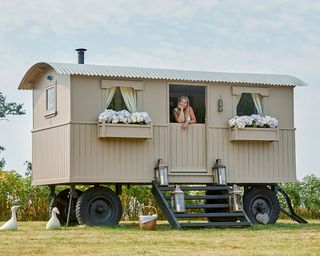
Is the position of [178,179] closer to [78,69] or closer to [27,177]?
[78,69]

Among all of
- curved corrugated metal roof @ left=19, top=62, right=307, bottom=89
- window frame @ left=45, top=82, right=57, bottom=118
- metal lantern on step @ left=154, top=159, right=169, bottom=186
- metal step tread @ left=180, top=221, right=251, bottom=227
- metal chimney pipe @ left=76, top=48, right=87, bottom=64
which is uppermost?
metal chimney pipe @ left=76, top=48, right=87, bottom=64

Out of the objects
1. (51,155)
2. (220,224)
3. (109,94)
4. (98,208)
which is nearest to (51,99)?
(51,155)

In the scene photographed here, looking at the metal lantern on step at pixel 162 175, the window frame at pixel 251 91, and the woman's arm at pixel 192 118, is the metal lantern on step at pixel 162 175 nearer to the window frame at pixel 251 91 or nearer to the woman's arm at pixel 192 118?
the woman's arm at pixel 192 118

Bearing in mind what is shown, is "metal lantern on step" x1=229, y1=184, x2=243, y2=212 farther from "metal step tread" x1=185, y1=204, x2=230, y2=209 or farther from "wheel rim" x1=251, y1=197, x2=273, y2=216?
"wheel rim" x1=251, y1=197, x2=273, y2=216

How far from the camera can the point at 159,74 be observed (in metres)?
19.5

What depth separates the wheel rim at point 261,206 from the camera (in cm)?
2050

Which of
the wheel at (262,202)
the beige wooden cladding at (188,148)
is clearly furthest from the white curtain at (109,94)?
the wheel at (262,202)

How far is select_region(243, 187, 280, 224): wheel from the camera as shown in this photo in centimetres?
2047

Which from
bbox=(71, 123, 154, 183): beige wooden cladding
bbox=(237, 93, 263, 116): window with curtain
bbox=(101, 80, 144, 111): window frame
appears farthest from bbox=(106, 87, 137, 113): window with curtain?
bbox=(237, 93, 263, 116): window with curtain

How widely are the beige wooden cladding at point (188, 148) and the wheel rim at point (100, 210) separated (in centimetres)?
168

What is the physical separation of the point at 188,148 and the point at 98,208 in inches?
98.8

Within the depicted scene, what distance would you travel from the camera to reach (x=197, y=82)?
65.4 ft

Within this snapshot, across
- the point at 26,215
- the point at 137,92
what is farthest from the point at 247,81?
the point at 26,215

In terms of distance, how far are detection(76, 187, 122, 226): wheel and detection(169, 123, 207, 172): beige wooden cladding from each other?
1.57 m
